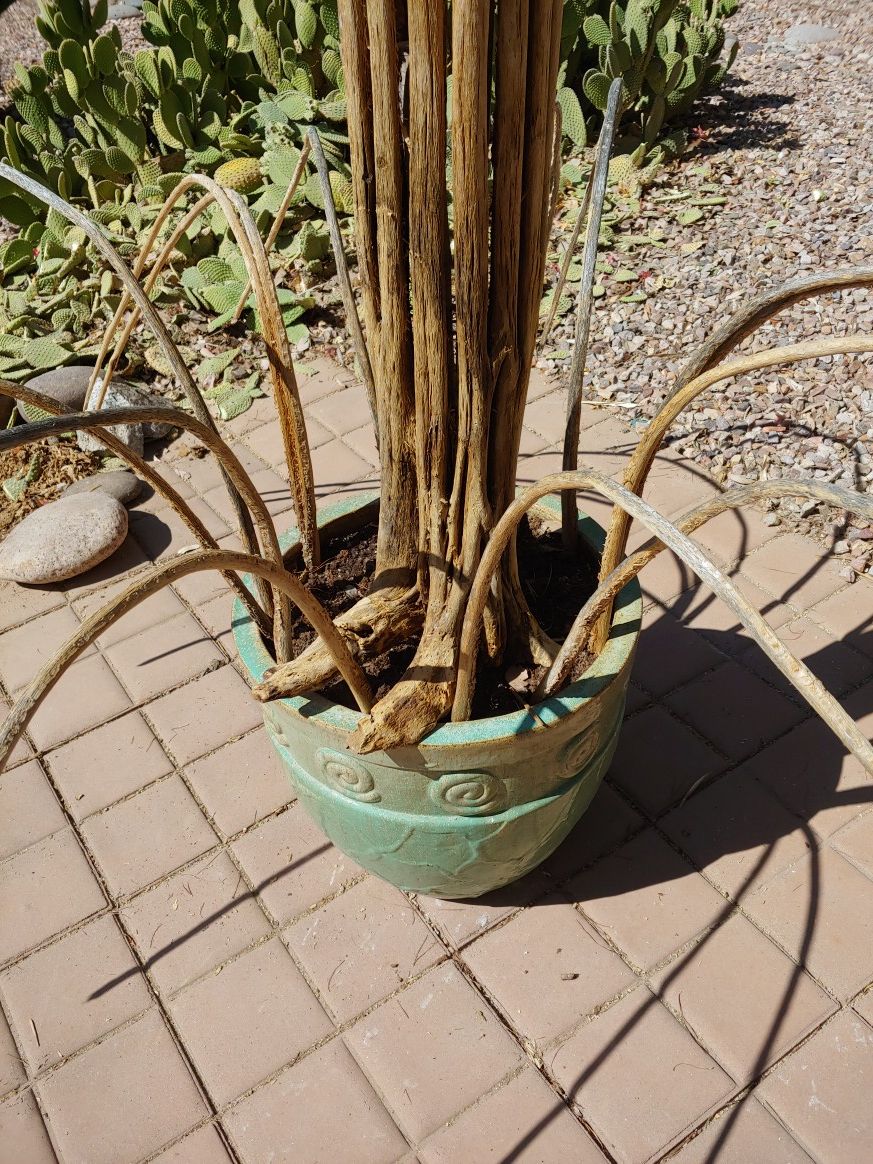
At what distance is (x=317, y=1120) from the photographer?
1.21 meters

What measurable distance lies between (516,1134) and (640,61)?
313 cm

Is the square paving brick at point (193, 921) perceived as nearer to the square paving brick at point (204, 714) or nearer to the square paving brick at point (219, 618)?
the square paving brick at point (204, 714)

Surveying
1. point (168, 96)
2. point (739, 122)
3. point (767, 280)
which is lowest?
point (767, 280)

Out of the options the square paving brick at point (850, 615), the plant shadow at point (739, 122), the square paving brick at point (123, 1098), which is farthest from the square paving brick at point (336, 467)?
the plant shadow at point (739, 122)

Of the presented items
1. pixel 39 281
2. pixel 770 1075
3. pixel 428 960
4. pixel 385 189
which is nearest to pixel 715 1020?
pixel 770 1075

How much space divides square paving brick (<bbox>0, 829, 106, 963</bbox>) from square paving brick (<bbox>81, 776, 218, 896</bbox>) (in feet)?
0.11

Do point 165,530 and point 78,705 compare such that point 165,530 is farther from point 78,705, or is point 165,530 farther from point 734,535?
point 734,535

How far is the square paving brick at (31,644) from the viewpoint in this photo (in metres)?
1.90

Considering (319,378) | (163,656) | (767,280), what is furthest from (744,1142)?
(767,280)

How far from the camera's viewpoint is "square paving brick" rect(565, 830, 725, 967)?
136cm

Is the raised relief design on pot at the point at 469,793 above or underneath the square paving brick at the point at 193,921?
above

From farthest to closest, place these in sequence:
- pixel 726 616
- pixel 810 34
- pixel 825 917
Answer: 1. pixel 810 34
2. pixel 726 616
3. pixel 825 917

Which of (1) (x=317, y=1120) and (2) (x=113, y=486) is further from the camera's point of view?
(2) (x=113, y=486)

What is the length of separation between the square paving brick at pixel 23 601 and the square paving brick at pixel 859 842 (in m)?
1.62
